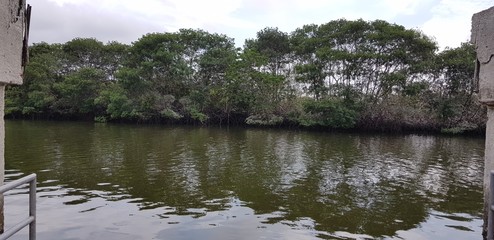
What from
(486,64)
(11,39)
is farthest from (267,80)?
(11,39)

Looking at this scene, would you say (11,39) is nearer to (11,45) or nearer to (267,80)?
(11,45)

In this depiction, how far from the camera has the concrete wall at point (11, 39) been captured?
3.98m

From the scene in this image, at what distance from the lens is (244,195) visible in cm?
965

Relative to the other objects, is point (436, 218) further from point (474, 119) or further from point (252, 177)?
point (474, 119)

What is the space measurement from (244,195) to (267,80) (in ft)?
89.0

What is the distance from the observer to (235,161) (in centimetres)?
1520

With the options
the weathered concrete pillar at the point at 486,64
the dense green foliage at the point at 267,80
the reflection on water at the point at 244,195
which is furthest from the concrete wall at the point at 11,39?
the dense green foliage at the point at 267,80

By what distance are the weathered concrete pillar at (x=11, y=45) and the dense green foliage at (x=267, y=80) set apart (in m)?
29.2

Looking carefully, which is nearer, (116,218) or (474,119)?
(116,218)

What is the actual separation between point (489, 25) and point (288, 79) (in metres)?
33.4

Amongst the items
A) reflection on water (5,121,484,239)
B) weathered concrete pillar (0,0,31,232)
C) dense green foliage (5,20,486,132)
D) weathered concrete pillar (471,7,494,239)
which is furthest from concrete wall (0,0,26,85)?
dense green foliage (5,20,486,132)

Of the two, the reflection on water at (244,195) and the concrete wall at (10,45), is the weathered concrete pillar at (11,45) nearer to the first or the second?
the concrete wall at (10,45)

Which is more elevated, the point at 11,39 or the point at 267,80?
the point at 267,80

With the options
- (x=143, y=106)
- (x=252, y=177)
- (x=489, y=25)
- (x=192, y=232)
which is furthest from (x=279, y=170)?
(x=143, y=106)
